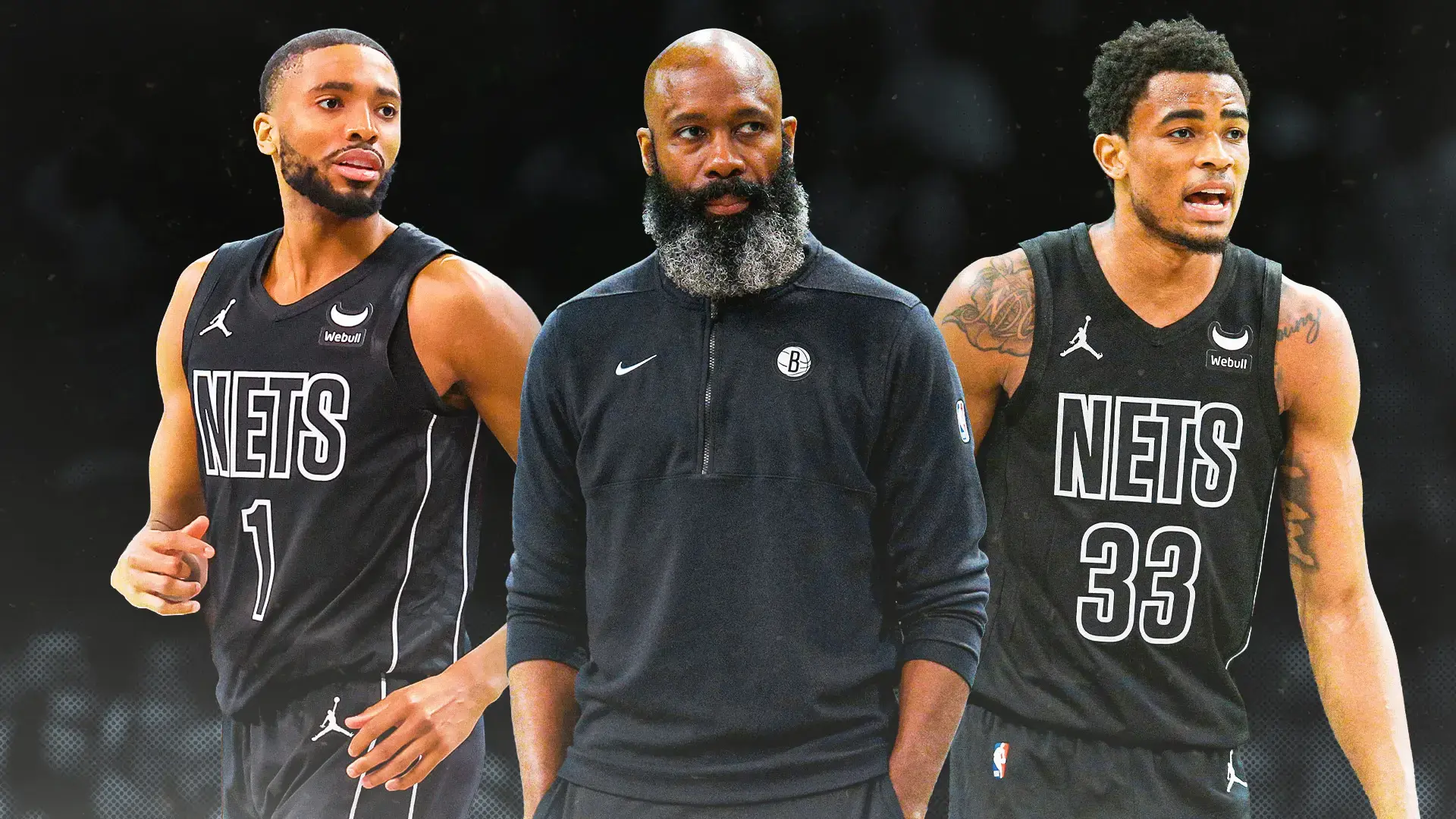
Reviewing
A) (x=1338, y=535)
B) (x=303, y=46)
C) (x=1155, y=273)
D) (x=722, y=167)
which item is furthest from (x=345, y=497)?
(x=1338, y=535)

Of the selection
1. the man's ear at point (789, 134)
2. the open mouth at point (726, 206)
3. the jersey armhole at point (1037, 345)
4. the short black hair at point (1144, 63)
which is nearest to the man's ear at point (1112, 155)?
the short black hair at point (1144, 63)

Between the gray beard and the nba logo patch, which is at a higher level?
the gray beard

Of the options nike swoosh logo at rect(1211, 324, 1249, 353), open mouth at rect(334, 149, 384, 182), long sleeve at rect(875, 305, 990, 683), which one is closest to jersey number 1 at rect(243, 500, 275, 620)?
open mouth at rect(334, 149, 384, 182)

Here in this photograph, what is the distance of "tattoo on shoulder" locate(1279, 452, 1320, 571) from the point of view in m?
2.66

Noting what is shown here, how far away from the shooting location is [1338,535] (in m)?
2.66

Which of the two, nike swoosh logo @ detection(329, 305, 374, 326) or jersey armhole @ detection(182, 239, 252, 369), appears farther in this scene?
jersey armhole @ detection(182, 239, 252, 369)

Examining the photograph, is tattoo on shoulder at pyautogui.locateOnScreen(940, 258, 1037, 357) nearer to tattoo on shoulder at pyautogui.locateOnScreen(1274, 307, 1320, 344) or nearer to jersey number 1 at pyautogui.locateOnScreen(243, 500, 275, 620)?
tattoo on shoulder at pyautogui.locateOnScreen(1274, 307, 1320, 344)

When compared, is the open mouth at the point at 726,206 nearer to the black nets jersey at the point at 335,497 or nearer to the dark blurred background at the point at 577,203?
the black nets jersey at the point at 335,497

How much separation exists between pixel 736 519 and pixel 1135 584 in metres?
0.94

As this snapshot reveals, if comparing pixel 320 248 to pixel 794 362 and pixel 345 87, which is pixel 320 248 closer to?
pixel 345 87

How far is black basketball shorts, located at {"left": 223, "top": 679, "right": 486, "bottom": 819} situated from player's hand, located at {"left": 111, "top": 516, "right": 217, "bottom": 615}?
0.25 m

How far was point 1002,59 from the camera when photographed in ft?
10.5

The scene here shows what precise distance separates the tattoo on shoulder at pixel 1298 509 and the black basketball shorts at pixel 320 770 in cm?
152

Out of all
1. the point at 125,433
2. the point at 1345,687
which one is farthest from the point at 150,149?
the point at 1345,687
